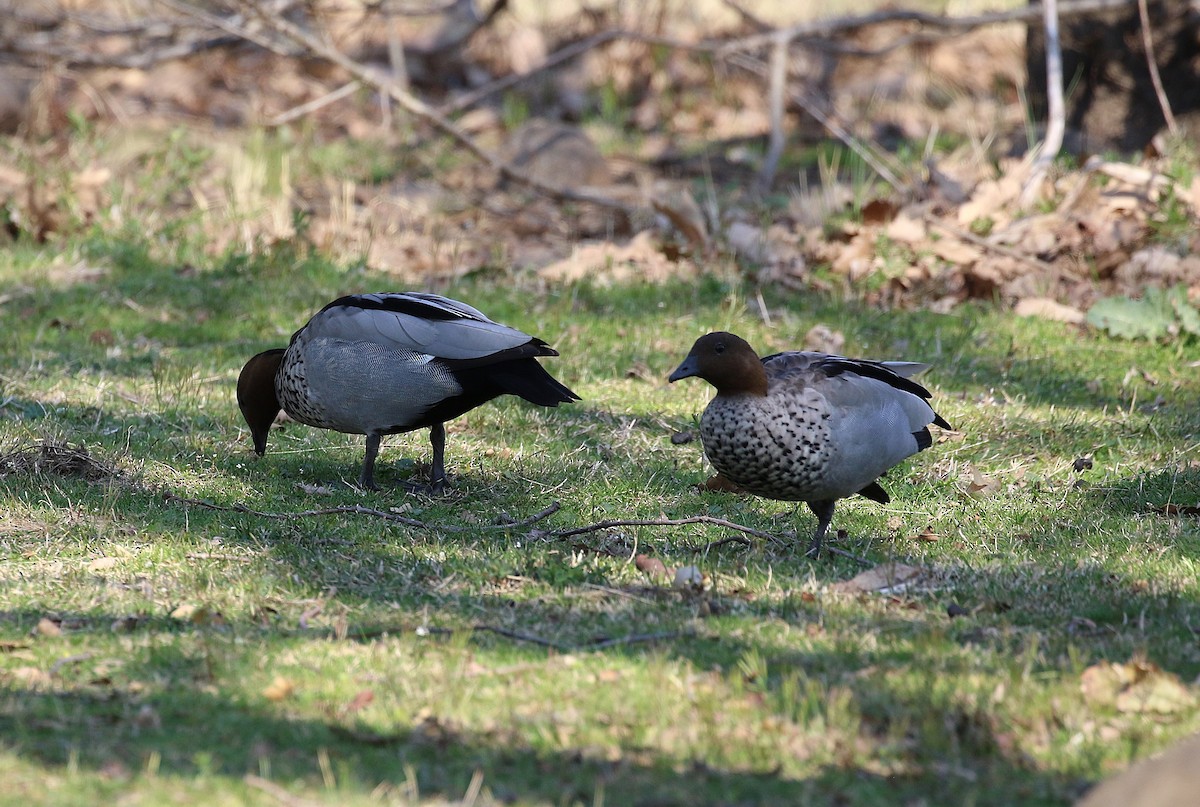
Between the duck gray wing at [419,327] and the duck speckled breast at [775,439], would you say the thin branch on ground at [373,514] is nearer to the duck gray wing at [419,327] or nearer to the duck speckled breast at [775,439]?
the duck gray wing at [419,327]

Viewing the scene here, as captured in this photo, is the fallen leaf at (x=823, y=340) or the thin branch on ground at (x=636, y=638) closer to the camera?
the thin branch on ground at (x=636, y=638)

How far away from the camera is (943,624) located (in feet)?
13.8

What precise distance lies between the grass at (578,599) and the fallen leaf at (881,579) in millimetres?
59

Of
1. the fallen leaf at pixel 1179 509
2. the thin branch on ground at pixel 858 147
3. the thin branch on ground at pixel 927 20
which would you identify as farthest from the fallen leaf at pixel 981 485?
the thin branch on ground at pixel 927 20

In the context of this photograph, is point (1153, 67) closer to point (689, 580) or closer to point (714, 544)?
point (714, 544)

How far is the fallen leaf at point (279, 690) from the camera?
3.59m

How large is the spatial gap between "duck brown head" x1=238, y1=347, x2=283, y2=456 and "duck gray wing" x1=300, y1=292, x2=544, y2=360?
0.37m

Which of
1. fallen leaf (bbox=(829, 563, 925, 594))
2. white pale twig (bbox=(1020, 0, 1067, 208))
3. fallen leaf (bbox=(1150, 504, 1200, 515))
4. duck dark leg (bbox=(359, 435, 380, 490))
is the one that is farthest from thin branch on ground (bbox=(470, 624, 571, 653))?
white pale twig (bbox=(1020, 0, 1067, 208))

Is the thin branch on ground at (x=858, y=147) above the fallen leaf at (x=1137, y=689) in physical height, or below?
above

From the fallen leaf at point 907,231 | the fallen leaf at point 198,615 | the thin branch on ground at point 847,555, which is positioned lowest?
the thin branch on ground at point 847,555

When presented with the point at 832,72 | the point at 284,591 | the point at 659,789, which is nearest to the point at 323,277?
the point at 284,591

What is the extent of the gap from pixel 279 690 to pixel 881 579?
7.05 ft

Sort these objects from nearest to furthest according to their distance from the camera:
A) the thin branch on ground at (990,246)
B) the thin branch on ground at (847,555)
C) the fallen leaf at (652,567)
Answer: the fallen leaf at (652,567)
the thin branch on ground at (847,555)
the thin branch on ground at (990,246)

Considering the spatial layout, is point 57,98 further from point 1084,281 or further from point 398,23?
point 1084,281
